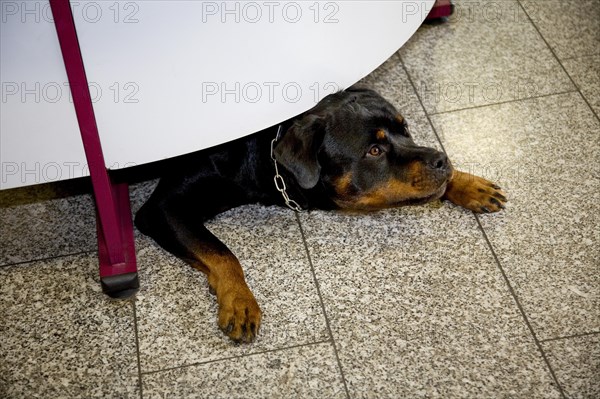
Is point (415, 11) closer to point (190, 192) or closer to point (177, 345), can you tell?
point (190, 192)

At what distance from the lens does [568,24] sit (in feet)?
11.3

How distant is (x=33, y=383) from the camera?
210cm

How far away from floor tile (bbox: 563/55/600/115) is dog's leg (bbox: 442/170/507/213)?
738 millimetres

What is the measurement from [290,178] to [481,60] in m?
1.36

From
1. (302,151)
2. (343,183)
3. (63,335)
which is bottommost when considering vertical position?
(63,335)

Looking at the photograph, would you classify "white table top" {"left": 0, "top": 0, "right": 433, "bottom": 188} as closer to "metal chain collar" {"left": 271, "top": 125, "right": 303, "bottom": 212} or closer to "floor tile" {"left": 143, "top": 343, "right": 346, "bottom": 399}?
"metal chain collar" {"left": 271, "top": 125, "right": 303, "bottom": 212}

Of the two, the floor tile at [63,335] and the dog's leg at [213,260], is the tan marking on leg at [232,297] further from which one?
the floor tile at [63,335]

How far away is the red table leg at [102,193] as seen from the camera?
1.79 m

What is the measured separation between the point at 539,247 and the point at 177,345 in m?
1.26

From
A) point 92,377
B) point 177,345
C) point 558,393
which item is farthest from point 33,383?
point 558,393

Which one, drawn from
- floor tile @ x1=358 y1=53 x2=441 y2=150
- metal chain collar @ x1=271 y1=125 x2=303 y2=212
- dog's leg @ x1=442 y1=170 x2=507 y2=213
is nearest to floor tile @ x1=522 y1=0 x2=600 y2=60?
floor tile @ x1=358 y1=53 x2=441 y2=150

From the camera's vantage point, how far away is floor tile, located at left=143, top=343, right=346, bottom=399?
81.3 inches

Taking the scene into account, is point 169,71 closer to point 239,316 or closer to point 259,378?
point 239,316

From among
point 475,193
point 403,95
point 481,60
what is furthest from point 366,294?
point 481,60
